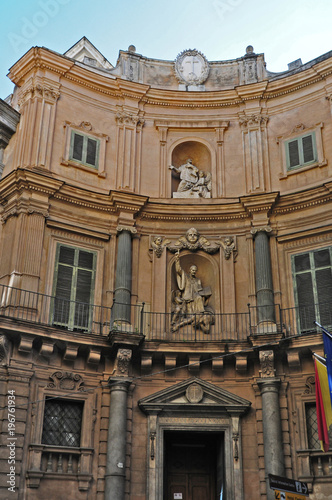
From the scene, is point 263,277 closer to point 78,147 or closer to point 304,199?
point 304,199

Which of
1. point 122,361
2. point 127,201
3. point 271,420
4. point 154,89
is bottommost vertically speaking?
point 271,420

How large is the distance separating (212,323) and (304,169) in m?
5.32

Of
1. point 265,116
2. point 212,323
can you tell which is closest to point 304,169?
point 265,116

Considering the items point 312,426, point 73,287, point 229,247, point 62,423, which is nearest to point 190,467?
point 312,426

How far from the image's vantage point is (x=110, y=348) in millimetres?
16203

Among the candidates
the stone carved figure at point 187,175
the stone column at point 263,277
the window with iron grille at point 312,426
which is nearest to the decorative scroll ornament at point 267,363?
the stone column at point 263,277

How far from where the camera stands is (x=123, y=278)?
57.2ft

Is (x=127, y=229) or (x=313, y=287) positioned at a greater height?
(x=127, y=229)

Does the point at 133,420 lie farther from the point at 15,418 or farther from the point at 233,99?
the point at 233,99

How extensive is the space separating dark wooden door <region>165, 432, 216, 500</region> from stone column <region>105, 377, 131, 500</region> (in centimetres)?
165

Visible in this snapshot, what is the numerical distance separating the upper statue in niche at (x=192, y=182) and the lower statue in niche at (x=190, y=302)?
2.26m

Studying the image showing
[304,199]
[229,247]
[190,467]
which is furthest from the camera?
[229,247]

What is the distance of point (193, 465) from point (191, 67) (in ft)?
41.6

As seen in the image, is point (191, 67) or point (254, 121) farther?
point (191, 67)
